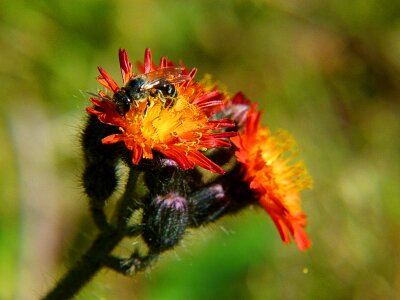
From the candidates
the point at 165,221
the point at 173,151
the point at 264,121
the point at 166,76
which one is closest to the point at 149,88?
the point at 166,76

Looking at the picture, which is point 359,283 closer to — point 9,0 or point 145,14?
point 145,14

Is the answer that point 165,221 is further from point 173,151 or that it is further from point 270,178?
point 270,178

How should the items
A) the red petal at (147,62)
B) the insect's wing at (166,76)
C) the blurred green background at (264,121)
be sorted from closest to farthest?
the insect's wing at (166,76), the red petal at (147,62), the blurred green background at (264,121)

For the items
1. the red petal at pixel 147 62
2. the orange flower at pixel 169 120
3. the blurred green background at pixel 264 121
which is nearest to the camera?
the orange flower at pixel 169 120

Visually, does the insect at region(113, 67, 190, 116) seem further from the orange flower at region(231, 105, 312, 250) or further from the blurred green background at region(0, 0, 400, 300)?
the blurred green background at region(0, 0, 400, 300)

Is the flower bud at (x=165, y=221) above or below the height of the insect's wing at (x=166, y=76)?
below

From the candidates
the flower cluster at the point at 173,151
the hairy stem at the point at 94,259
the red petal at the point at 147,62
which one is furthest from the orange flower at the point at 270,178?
the hairy stem at the point at 94,259

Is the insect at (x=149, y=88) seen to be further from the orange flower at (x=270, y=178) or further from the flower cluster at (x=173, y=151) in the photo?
the orange flower at (x=270, y=178)

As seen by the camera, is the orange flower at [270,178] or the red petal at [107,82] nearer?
the red petal at [107,82]
